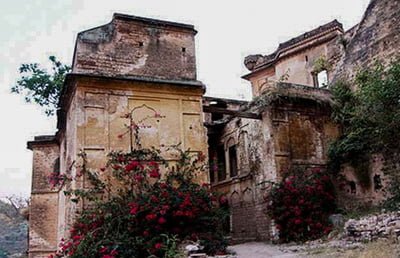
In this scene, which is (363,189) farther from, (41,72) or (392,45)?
(41,72)

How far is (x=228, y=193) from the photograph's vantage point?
18766 millimetres

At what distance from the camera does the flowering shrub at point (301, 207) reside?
1349 cm

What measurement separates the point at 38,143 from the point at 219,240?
13.3m

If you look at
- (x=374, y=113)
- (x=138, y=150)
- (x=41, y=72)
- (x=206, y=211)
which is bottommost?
(x=206, y=211)

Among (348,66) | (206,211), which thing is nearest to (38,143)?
(206,211)

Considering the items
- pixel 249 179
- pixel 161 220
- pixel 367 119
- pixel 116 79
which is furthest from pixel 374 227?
pixel 116 79

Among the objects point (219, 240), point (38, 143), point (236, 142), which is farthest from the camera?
point (38, 143)

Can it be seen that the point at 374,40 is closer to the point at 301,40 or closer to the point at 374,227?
the point at 301,40

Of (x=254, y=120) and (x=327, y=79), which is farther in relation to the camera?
(x=327, y=79)

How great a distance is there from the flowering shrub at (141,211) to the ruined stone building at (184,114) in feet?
1.49

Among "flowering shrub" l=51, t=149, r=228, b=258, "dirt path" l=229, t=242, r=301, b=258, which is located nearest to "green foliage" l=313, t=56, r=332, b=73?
"dirt path" l=229, t=242, r=301, b=258

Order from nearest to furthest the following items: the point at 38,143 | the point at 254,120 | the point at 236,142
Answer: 1. the point at 254,120
2. the point at 236,142
3. the point at 38,143

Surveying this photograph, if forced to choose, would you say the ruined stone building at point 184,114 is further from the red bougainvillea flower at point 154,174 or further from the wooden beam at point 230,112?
the red bougainvillea flower at point 154,174

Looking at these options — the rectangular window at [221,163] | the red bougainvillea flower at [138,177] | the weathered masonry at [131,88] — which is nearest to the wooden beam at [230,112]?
the weathered masonry at [131,88]
